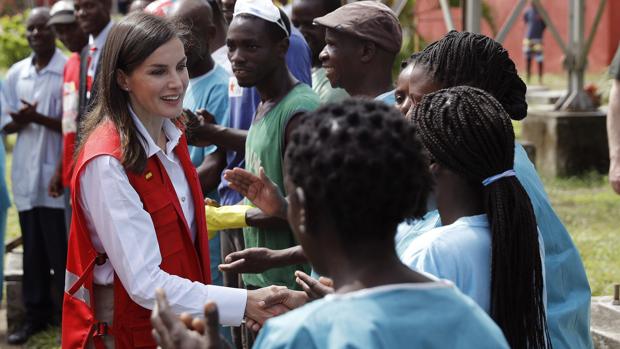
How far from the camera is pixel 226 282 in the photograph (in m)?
4.98

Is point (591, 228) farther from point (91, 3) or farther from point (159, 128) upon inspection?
point (159, 128)

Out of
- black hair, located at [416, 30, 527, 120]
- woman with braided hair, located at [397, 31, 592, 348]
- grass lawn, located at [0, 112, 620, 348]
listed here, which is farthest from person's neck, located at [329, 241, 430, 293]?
grass lawn, located at [0, 112, 620, 348]

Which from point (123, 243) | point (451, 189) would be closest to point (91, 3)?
point (123, 243)

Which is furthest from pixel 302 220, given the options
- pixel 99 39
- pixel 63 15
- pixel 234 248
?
pixel 63 15

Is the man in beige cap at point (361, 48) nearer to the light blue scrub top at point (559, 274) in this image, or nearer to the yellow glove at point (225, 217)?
the yellow glove at point (225, 217)

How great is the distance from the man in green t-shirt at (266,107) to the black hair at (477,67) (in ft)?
3.32

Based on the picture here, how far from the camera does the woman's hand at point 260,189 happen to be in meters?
3.26

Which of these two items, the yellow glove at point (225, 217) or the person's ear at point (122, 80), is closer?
the person's ear at point (122, 80)

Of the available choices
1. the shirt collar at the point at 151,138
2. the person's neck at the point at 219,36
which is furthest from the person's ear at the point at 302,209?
the person's neck at the point at 219,36

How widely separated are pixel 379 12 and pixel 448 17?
5356mm

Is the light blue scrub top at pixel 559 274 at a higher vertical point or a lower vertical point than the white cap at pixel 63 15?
lower

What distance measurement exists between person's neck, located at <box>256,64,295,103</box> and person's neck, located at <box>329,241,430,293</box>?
245 centimetres

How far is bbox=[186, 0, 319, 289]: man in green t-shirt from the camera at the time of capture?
4324mm

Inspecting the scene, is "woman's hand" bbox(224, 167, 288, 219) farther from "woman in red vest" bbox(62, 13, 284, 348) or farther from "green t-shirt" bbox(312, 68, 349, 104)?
"green t-shirt" bbox(312, 68, 349, 104)
